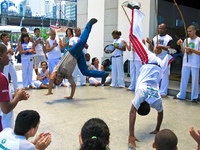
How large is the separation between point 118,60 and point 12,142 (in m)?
5.87

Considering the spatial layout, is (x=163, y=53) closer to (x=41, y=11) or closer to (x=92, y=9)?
(x=92, y=9)

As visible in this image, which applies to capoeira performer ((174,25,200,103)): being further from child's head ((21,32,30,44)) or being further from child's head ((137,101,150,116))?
child's head ((21,32,30,44))

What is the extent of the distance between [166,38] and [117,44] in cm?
170

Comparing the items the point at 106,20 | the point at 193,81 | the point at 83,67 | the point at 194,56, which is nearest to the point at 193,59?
the point at 194,56

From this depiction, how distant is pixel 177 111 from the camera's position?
4848 millimetres

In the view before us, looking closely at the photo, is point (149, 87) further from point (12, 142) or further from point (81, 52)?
→ point (81, 52)

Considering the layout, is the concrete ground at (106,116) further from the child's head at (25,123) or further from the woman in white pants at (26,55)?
the child's head at (25,123)

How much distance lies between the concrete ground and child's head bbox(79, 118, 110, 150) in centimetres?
162

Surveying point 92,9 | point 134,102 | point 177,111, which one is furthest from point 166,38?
point 92,9

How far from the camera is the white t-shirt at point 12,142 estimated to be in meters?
1.76

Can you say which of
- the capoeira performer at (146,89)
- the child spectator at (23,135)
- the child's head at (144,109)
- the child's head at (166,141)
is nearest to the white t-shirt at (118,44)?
the capoeira performer at (146,89)

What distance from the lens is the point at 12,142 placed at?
5.86 feet

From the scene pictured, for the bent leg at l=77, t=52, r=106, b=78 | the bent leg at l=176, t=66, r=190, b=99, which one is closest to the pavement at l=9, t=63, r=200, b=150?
the bent leg at l=176, t=66, r=190, b=99

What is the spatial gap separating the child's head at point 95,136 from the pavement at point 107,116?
1617mm
